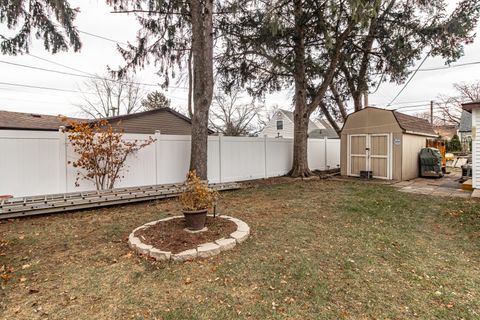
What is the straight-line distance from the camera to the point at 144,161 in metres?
6.85

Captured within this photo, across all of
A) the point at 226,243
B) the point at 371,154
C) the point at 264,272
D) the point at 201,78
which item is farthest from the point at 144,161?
the point at 371,154

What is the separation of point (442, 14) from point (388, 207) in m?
7.18

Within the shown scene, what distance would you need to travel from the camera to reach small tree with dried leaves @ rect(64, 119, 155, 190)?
567 cm

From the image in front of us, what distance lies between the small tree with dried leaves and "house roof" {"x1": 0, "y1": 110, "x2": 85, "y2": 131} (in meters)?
7.38

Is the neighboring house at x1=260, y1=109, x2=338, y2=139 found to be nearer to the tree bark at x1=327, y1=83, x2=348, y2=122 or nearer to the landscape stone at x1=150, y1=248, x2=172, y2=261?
the tree bark at x1=327, y1=83, x2=348, y2=122

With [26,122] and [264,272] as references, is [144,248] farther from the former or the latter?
[26,122]

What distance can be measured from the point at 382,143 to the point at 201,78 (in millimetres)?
7366

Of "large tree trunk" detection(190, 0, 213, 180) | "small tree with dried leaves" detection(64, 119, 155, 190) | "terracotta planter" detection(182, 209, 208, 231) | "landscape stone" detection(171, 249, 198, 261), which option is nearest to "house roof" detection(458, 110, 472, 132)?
"large tree trunk" detection(190, 0, 213, 180)

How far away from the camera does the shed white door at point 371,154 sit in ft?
32.0

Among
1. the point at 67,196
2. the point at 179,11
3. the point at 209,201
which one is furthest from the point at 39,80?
the point at 209,201

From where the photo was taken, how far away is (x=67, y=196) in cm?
535

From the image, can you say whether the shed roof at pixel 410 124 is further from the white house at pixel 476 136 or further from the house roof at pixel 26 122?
the house roof at pixel 26 122

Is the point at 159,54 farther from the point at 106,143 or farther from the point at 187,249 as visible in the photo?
the point at 187,249

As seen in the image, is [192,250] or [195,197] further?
[195,197]
